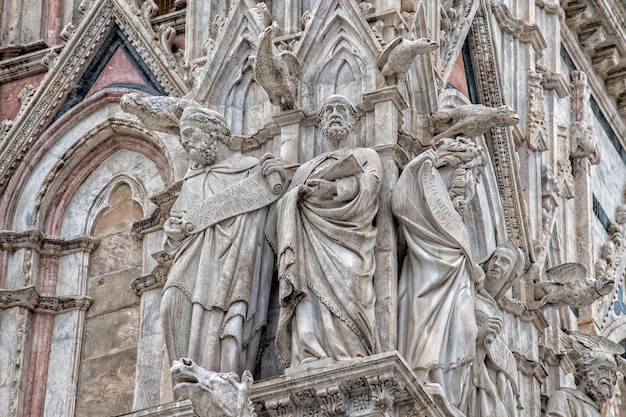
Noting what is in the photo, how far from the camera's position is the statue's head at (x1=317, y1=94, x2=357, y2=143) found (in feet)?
54.9

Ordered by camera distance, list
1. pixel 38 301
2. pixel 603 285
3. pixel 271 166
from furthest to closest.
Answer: pixel 603 285, pixel 38 301, pixel 271 166

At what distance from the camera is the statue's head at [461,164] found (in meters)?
16.8

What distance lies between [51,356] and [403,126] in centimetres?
345

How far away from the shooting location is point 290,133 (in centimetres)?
1703

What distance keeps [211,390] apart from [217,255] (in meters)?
1.46

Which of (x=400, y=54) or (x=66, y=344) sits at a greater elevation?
(x=400, y=54)

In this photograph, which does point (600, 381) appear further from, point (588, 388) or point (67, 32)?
point (67, 32)

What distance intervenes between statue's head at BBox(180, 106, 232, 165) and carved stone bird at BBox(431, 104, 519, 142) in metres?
1.50

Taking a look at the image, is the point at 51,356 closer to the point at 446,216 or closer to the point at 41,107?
the point at 41,107

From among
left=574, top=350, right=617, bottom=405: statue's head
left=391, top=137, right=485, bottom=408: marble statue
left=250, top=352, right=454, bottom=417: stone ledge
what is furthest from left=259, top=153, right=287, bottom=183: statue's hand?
left=574, top=350, right=617, bottom=405: statue's head

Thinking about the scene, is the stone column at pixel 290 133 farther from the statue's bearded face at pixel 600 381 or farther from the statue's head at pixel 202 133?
the statue's bearded face at pixel 600 381

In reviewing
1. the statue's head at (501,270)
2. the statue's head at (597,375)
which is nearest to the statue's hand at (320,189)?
the statue's head at (501,270)

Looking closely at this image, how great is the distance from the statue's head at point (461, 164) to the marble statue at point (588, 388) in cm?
259

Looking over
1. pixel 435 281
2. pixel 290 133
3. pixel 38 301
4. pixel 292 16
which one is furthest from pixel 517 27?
pixel 435 281
